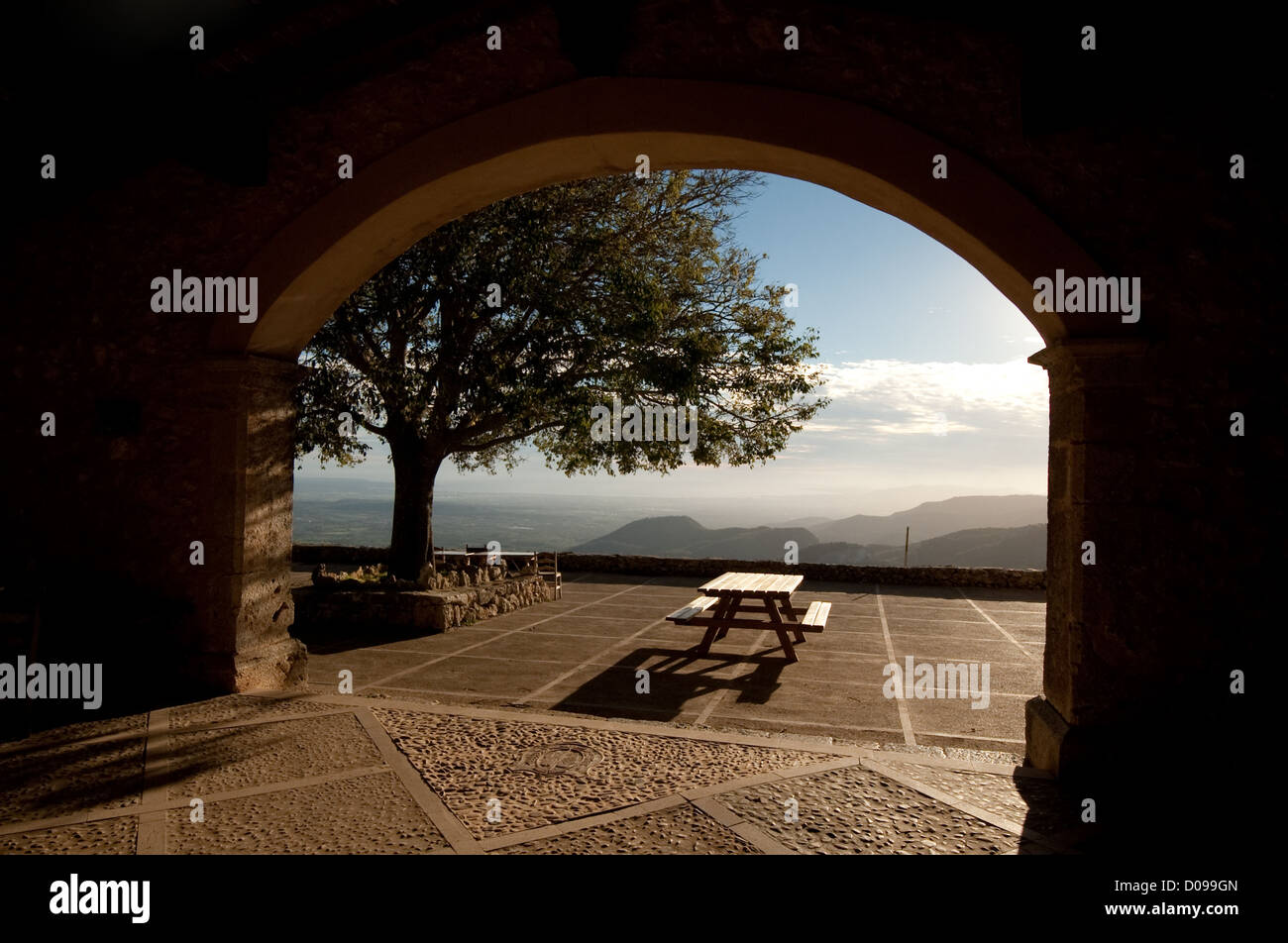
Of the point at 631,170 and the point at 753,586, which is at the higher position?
the point at 631,170

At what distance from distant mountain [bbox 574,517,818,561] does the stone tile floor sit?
8430 cm

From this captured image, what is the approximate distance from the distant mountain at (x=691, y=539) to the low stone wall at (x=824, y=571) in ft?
241

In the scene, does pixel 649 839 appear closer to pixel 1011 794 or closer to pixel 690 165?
pixel 1011 794

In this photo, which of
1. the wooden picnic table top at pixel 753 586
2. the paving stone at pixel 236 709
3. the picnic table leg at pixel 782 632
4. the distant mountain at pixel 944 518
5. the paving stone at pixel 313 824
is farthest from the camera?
the distant mountain at pixel 944 518

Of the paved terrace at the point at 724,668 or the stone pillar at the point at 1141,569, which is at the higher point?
the stone pillar at the point at 1141,569

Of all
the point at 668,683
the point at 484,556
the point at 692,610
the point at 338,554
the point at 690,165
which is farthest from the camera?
the point at 338,554

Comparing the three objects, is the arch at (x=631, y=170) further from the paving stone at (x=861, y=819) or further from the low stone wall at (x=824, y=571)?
the low stone wall at (x=824, y=571)

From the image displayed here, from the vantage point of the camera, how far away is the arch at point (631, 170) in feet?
11.8

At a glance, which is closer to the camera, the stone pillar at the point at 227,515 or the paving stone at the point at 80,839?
the paving stone at the point at 80,839

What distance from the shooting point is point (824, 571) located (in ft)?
44.9

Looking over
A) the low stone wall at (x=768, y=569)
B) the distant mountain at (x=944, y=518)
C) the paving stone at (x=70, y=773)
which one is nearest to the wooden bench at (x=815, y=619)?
the paving stone at (x=70, y=773)

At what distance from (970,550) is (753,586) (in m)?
77.3

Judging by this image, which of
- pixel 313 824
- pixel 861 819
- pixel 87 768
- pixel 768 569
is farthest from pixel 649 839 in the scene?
pixel 768 569
